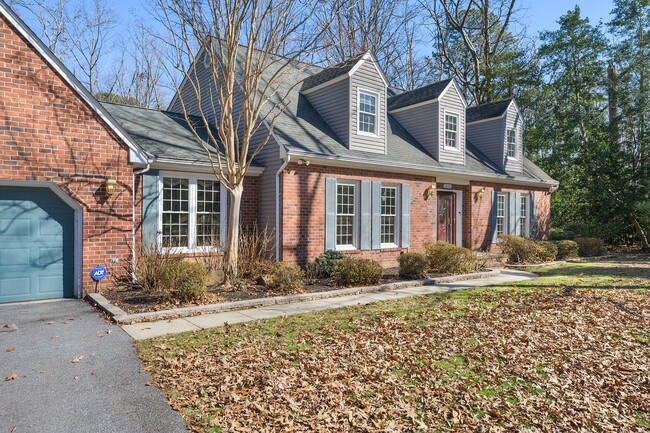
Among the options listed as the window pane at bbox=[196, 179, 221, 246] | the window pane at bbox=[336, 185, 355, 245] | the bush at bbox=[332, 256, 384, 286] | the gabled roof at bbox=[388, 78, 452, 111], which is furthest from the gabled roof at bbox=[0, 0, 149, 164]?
the gabled roof at bbox=[388, 78, 452, 111]

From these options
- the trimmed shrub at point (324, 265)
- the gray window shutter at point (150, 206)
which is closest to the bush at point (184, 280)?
the gray window shutter at point (150, 206)

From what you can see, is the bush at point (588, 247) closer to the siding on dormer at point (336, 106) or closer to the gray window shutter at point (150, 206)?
the siding on dormer at point (336, 106)

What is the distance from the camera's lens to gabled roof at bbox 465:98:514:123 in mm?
18506

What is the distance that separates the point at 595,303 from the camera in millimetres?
8227

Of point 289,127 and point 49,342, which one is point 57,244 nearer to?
point 49,342

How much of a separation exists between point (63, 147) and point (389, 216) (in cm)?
878

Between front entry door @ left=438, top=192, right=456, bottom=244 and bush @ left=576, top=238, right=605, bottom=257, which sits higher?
front entry door @ left=438, top=192, right=456, bottom=244

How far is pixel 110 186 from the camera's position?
8.41 meters

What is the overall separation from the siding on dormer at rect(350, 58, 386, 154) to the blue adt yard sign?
7147 millimetres

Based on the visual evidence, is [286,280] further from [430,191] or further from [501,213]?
[501,213]

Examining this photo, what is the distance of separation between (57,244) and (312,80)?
896 centimetres

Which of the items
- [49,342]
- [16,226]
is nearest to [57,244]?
[16,226]

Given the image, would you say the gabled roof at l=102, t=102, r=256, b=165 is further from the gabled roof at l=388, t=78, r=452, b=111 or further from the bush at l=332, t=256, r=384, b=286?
the gabled roof at l=388, t=78, r=452, b=111

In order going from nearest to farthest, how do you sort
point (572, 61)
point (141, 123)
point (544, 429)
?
point (544, 429)
point (141, 123)
point (572, 61)
